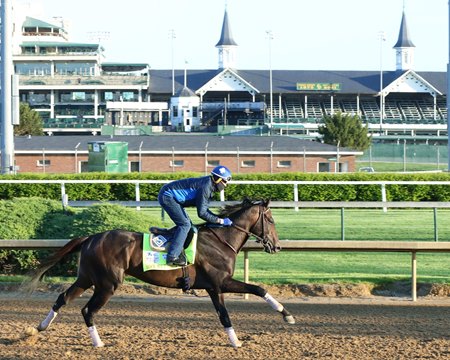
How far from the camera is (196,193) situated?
8.77 m

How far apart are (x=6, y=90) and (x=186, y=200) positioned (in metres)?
18.2

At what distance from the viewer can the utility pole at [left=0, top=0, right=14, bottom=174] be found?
2584cm

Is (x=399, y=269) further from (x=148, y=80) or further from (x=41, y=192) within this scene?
(x=148, y=80)

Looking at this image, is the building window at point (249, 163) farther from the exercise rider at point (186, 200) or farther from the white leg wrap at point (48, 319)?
the white leg wrap at point (48, 319)

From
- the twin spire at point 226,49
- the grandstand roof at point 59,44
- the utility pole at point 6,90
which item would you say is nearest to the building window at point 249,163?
the utility pole at point 6,90

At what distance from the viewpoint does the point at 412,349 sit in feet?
27.8

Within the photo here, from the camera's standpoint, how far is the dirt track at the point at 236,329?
8.27 m

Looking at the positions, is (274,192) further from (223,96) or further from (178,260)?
(223,96)

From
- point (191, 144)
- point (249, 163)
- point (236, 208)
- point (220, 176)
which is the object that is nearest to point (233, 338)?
point (236, 208)

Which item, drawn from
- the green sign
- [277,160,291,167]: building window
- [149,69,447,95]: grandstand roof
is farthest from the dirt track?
[149,69,447,95]: grandstand roof

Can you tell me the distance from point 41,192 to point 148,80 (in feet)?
186

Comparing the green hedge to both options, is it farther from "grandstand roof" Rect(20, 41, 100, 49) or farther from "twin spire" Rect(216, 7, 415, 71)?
"grandstand roof" Rect(20, 41, 100, 49)

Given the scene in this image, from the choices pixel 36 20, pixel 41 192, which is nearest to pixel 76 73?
pixel 36 20

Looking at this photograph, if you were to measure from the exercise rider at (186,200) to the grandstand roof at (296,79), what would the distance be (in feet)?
232
